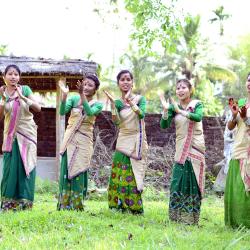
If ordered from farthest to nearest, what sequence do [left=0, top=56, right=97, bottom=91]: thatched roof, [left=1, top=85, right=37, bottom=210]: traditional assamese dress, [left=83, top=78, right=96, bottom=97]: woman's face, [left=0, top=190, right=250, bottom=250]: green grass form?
1. [left=0, top=56, right=97, bottom=91]: thatched roof
2. [left=83, top=78, right=96, bottom=97]: woman's face
3. [left=1, top=85, right=37, bottom=210]: traditional assamese dress
4. [left=0, top=190, right=250, bottom=250]: green grass

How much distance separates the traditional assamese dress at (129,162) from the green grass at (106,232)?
0.74ft

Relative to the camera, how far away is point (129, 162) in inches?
241

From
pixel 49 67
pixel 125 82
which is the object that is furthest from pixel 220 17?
pixel 125 82

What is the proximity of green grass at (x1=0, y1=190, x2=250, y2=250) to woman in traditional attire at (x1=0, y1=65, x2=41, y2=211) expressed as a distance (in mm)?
407

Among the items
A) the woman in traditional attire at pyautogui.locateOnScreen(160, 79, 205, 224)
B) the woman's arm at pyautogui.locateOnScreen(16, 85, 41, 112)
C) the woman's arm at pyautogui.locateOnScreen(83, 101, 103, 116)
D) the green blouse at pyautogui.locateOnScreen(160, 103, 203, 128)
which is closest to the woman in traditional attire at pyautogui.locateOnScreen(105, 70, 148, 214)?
the woman's arm at pyautogui.locateOnScreen(83, 101, 103, 116)

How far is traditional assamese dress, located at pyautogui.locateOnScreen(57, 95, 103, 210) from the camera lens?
600 cm

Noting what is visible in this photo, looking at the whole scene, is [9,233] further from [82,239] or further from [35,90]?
[35,90]

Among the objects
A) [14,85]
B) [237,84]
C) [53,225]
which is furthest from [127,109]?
[237,84]

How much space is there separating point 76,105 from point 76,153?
0.62 m

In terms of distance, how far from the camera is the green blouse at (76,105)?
233 inches

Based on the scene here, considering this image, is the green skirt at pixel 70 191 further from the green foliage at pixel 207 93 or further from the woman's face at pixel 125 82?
the green foliage at pixel 207 93

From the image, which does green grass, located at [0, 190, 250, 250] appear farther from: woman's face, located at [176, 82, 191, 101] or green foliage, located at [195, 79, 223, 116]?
green foliage, located at [195, 79, 223, 116]

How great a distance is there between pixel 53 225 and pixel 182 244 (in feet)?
4.46

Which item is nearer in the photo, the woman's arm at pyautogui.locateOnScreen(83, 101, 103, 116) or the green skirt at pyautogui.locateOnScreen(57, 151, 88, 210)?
the woman's arm at pyautogui.locateOnScreen(83, 101, 103, 116)
